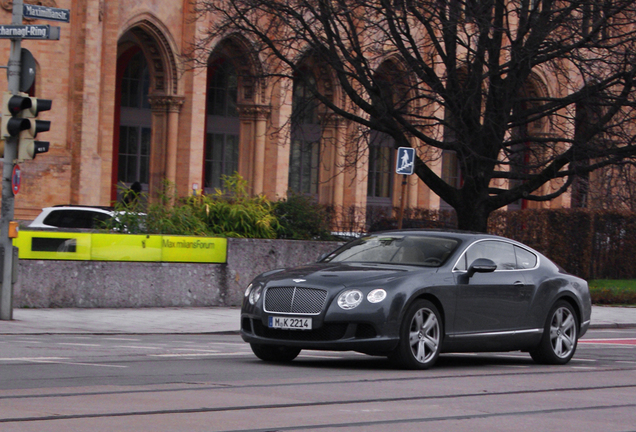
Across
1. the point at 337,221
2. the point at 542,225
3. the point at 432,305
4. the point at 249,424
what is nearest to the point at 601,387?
the point at 432,305

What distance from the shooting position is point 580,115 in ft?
78.1

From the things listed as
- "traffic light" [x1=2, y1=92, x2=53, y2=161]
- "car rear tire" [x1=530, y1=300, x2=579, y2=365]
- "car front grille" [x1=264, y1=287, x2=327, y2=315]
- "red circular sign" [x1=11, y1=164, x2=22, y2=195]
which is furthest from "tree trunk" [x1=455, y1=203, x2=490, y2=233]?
"car front grille" [x1=264, y1=287, x2=327, y2=315]

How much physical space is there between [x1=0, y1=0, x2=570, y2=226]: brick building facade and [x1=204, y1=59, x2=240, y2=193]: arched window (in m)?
0.05

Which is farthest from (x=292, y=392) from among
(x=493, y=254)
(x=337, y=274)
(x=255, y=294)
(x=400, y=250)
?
(x=493, y=254)

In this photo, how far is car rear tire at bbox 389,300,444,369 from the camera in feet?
35.0

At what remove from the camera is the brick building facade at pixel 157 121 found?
3616 cm

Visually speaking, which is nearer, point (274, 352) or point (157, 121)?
point (274, 352)

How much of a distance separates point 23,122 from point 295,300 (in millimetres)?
7210

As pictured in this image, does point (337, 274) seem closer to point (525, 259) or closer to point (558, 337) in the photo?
point (525, 259)

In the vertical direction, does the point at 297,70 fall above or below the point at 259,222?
above

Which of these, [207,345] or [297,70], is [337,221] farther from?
[207,345]

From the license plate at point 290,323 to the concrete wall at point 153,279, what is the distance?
369 inches

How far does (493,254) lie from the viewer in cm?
1216

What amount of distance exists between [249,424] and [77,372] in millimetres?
3406
